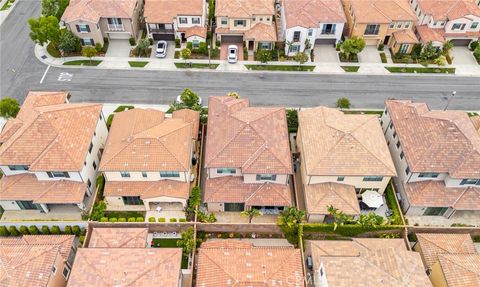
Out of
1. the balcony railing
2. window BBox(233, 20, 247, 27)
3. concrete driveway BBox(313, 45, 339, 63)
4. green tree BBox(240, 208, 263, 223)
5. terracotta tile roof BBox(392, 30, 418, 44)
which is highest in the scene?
window BBox(233, 20, 247, 27)

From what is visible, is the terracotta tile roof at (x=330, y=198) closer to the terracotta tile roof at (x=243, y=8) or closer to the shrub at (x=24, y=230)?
the shrub at (x=24, y=230)

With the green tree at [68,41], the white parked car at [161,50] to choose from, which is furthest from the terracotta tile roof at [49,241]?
the white parked car at [161,50]

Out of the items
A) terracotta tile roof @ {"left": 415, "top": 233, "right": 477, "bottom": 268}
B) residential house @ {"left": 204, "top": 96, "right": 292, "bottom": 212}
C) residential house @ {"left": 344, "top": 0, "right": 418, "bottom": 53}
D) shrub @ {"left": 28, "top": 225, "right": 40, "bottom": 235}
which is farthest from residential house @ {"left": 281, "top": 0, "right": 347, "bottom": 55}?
shrub @ {"left": 28, "top": 225, "right": 40, "bottom": 235}

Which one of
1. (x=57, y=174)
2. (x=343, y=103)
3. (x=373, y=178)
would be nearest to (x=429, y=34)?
(x=343, y=103)

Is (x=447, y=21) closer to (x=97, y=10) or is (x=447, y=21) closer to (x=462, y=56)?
(x=462, y=56)

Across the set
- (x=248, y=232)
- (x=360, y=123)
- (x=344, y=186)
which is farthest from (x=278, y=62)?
(x=248, y=232)

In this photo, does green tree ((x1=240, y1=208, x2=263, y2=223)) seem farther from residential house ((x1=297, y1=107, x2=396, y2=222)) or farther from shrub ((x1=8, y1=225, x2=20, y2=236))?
shrub ((x1=8, y1=225, x2=20, y2=236))
